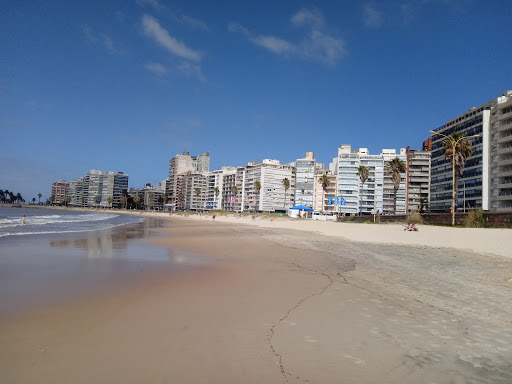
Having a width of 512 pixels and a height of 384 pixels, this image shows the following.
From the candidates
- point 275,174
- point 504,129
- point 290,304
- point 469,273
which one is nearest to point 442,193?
point 504,129

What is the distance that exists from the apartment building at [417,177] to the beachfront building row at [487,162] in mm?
26989

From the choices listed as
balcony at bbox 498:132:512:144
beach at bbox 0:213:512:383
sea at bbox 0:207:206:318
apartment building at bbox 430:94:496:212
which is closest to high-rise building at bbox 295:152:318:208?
apartment building at bbox 430:94:496:212

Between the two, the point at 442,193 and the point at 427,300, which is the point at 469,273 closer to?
the point at 427,300

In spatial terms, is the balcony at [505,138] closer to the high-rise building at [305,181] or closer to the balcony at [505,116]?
the balcony at [505,116]

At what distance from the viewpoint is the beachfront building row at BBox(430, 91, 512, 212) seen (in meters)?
63.2

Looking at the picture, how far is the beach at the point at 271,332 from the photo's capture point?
3793 mm

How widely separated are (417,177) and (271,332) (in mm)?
120754

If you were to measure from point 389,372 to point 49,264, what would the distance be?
442 inches

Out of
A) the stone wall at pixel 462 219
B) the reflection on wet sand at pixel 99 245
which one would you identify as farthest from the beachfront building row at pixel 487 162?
the reflection on wet sand at pixel 99 245

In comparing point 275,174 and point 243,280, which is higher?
point 275,174

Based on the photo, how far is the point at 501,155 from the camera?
64.8 m

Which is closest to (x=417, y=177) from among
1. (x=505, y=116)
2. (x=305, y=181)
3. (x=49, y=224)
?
(x=305, y=181)

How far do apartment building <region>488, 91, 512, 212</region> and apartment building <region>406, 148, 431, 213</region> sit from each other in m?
42.6

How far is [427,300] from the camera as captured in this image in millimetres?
7051
